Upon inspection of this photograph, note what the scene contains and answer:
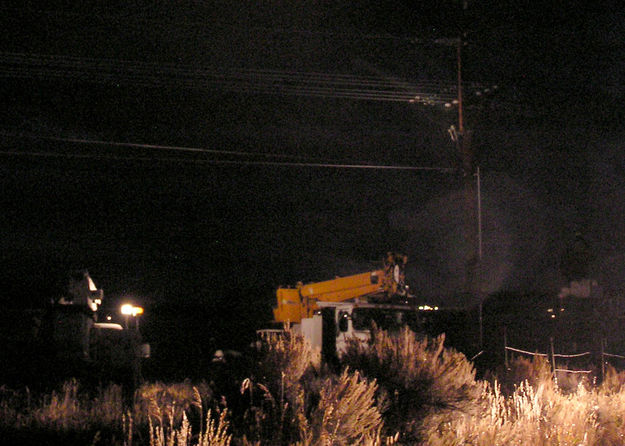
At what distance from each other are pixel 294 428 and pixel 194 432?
3.50ft

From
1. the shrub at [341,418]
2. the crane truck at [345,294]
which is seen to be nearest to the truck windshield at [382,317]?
the crane truck at [345,294]

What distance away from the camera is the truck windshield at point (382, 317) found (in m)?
21.9

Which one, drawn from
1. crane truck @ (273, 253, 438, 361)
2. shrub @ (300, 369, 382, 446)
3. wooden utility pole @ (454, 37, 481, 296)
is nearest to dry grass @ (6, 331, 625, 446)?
shrub @ (300, 369, 382, 446)

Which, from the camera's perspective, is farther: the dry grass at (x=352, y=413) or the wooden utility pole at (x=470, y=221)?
the wooden utility pole at (x=470, y=221)

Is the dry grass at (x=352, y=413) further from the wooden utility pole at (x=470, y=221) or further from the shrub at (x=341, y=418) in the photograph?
the wooden utility pole at (x=470, y=221)

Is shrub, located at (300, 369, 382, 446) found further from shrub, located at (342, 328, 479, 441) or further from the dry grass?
shrub, located at (342, 328, 479, 441)

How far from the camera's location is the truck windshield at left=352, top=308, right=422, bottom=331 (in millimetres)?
21922

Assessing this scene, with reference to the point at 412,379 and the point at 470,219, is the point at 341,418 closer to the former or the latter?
the point at 412,379

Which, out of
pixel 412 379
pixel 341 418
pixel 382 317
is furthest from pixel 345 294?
pixel 341 418

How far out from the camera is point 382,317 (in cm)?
2223

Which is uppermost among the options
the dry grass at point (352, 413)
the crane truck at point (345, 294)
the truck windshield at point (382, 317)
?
the crane truck at point (345, 294)

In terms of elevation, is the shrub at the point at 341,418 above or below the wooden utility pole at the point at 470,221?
below

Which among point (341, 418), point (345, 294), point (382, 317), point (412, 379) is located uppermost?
point (345, 294)

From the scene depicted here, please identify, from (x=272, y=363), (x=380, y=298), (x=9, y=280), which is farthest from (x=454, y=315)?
(x=9, y=280)
